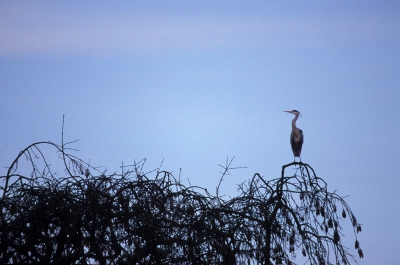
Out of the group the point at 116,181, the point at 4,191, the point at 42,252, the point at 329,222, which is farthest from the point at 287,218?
the point at 4,191

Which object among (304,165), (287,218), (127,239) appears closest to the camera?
(127,239)

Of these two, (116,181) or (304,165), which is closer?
(116,181)

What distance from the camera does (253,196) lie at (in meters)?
6.75

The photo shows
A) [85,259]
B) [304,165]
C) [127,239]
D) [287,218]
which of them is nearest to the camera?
[85,259]

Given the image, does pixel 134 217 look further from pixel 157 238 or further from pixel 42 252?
pixel 42 252

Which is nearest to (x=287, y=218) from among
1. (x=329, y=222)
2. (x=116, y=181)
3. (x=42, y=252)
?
(x=329, y=222)

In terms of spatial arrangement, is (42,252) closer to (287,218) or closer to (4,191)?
(4,191)

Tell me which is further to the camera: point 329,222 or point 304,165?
point 304,165

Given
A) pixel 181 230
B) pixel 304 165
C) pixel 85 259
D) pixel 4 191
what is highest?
pixel 304 165

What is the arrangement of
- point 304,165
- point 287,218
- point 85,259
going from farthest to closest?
1. point 304,165
2. point 287,218
3. point 85,259

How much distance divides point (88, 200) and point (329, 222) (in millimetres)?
2462

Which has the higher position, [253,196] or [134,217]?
[253,196]

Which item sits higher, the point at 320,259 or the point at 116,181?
the point at 116,181

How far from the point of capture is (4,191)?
640 centimetres
